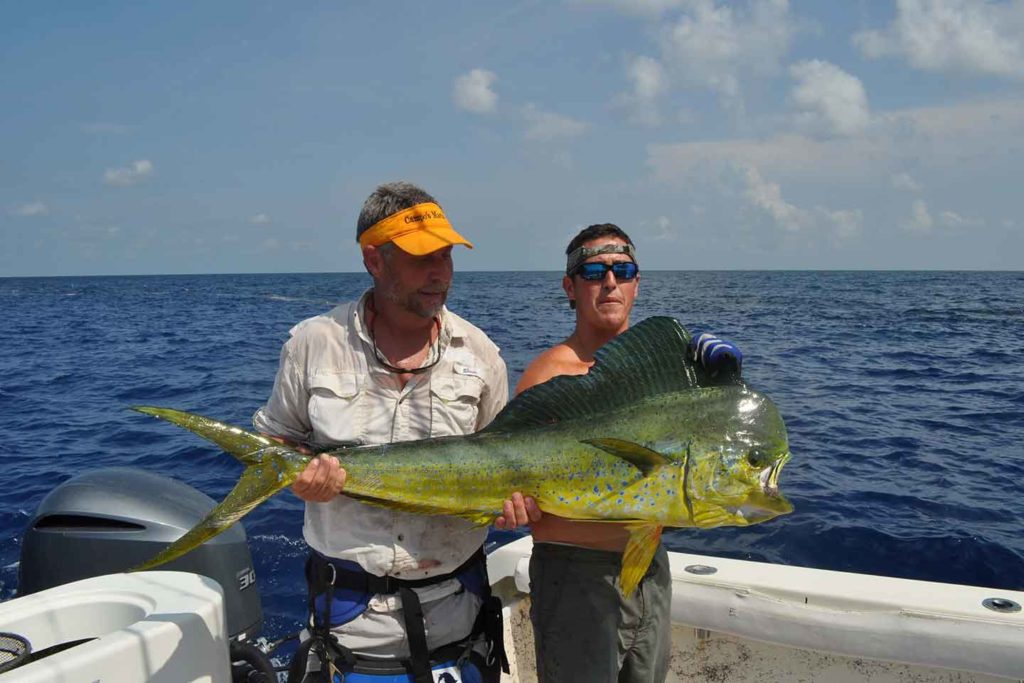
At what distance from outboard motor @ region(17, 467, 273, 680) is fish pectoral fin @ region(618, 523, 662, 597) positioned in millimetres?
1898

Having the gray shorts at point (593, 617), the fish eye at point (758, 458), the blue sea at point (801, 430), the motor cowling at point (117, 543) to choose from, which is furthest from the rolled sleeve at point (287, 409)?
the blue sea at point (801, 430)

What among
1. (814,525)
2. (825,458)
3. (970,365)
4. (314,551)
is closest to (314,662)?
(314,551)

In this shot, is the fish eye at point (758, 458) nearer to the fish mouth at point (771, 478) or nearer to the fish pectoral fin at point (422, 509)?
the fish mouth at point (771, 478)

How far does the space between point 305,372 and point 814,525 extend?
5.36 meters

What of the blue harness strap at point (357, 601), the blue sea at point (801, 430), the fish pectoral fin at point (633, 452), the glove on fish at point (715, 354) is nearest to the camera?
the fish pectoral fin at point (633, 452)

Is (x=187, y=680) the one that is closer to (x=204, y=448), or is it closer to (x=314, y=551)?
(x=314, y=551)

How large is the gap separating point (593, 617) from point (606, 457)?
0.58 metres

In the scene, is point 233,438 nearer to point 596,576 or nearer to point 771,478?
point 596,576

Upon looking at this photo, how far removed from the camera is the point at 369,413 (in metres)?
2.56

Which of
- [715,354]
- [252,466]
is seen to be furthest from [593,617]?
[252,466]

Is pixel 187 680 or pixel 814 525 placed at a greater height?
pixel 187 680

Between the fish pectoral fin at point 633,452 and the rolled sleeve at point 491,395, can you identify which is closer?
the fish pectoral fin at point 633,452

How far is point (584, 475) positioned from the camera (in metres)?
2.32

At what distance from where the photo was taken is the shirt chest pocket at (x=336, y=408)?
8.22ft
